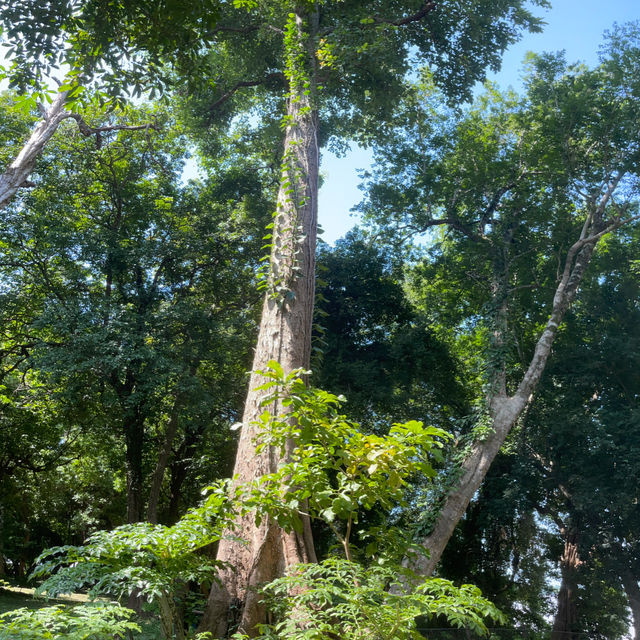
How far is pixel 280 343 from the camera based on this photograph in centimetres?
446

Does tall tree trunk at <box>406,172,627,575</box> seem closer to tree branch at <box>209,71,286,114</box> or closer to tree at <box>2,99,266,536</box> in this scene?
tree at <box>2,99,266,536</box>

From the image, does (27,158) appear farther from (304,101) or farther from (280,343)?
(280,343)

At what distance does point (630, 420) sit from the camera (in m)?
11.5

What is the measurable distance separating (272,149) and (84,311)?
5570mm

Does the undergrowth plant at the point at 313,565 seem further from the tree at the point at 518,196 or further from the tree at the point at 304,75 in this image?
the tree at the point at 518,196

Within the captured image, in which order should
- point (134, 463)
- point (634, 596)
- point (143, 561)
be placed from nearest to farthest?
point (143, 561)
point (134, 463)
point (634, 596)

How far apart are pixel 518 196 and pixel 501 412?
5552 millimetres

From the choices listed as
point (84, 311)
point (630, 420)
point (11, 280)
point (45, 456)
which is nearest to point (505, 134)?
point (630, 420)

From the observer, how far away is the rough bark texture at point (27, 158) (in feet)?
24.4

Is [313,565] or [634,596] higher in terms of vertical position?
[313,565]

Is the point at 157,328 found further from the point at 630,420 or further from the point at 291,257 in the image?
the point at 630,420

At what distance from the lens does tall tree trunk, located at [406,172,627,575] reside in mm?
9086

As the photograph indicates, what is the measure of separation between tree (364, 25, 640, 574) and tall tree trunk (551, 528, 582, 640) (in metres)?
3.90

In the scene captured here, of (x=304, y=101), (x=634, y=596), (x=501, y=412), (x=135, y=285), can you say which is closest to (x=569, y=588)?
(x=634, y=596)
